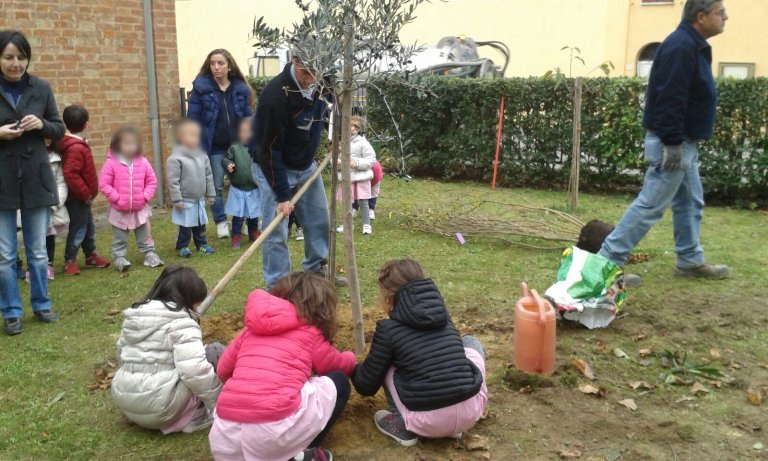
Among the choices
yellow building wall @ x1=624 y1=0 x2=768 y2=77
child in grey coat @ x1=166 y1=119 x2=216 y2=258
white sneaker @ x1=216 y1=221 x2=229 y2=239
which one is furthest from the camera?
yellow building wall @ x1=624 y1=0 x2=768 y2=77

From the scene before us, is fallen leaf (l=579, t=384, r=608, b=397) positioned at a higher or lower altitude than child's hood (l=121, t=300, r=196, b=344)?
lower

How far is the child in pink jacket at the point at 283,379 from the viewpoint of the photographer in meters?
3.15

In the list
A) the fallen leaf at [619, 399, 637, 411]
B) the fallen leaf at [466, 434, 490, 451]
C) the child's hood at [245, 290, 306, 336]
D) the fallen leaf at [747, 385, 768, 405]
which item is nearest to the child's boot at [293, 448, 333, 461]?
the child's hood at [245, 290, 306, 336]

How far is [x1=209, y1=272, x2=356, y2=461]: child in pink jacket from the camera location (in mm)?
3152

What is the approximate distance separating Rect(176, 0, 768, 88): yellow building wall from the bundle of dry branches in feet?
46.3

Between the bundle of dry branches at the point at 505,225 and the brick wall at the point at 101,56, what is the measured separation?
360 centimetres

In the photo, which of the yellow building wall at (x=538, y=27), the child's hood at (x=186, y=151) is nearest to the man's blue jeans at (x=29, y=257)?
the child's hood at (x=186, y=151)

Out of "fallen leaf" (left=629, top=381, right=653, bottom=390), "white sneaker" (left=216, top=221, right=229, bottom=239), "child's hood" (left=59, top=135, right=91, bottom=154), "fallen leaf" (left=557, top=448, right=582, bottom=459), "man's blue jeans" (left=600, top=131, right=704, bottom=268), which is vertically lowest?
"fallen leaf" (left=557, top=448, right=582, bottom=459)

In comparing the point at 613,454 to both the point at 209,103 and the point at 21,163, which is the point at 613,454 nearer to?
the point at 21,163

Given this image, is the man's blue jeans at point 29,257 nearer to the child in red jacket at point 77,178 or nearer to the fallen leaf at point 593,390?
the child in red jacket at point 77,178

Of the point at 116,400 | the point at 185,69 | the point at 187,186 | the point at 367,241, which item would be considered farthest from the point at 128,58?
the point at 185,69

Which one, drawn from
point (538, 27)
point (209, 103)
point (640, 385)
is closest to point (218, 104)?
point (209, 103)

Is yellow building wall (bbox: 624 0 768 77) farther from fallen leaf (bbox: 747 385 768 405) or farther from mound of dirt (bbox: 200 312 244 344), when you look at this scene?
mound of dirt (bbox: 200 312 244 344)

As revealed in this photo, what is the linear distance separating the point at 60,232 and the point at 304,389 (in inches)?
168
